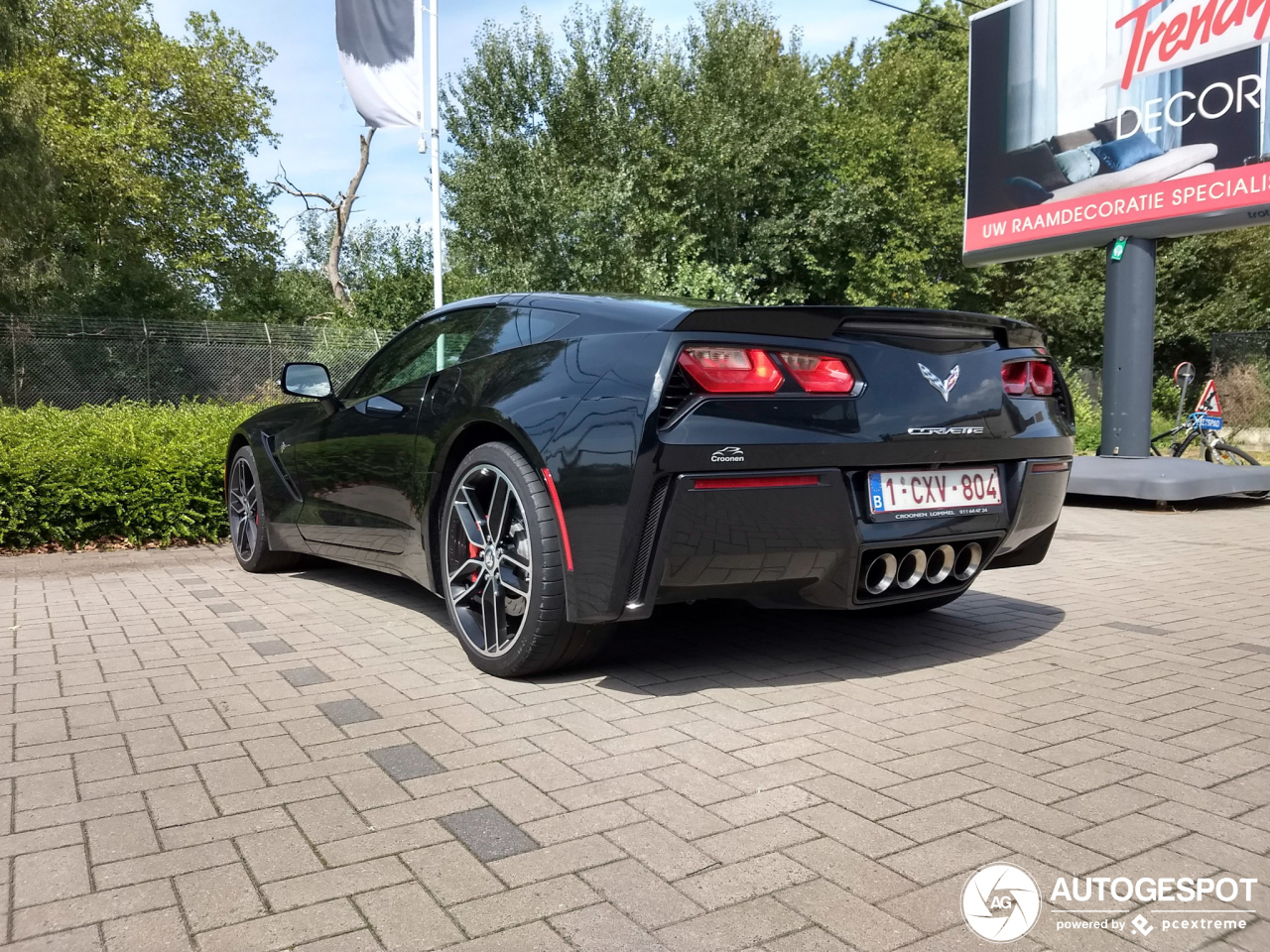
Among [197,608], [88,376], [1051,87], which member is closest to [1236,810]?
[197,608]

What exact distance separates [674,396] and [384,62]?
39.1 feet

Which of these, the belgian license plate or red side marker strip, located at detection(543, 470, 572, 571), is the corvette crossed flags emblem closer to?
the belgian license plate

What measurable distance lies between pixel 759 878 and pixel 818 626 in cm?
245

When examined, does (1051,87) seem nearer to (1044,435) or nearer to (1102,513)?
(1102,513)

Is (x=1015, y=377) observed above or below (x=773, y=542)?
above

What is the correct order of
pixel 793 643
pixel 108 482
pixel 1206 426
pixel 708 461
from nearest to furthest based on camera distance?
pixel 708 461 → pixel 793 643 → pixel 108 482 → pixel 1206 426

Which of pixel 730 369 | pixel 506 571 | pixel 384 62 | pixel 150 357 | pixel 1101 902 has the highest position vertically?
pixel 384 62

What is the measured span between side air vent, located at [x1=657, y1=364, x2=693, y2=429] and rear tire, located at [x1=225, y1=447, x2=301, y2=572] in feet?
11.0

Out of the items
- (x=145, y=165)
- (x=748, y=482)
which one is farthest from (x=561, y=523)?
(x=145, y=165)

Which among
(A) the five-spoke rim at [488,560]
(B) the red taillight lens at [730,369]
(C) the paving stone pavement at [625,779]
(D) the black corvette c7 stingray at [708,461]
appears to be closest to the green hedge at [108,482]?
(C) the paving stone pavement at [625,779]

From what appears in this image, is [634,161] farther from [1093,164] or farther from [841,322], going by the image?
[841,322]

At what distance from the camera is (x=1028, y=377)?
12.7 feet

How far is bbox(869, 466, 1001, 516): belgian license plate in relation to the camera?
3.38 metres

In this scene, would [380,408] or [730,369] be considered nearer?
[730,369]
